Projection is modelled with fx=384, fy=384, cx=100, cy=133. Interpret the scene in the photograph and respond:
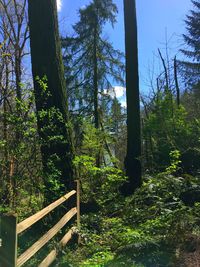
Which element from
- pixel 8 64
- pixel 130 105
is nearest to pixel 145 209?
pixel 130 105

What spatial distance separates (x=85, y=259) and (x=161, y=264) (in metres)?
1.40

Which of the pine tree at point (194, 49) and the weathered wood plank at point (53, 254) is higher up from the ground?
the pine tree at point (194, 49)

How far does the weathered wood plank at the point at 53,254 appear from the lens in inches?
192

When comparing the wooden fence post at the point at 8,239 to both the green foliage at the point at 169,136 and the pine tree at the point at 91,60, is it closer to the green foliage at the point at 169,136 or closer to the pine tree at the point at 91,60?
the green foliage at the point at 169,136

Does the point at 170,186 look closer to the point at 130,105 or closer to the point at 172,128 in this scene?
the point at 130,105

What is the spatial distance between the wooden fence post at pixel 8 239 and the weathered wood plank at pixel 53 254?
1.26 metres

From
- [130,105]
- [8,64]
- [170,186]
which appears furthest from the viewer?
[8,64]

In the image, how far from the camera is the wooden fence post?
3.44 meters

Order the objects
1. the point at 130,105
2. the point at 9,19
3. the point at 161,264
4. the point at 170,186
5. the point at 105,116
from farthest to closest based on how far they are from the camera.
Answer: the point at 105,116, the point at 9,19, the point at 130,105, the point at 170,186, the point at 161,264

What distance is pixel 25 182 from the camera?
225 inches

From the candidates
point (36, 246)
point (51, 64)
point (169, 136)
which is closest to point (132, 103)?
point (169, 136)

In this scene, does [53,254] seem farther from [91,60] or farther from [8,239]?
[91,60]

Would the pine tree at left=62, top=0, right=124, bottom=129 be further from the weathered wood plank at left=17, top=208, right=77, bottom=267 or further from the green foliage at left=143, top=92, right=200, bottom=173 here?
the weathered wood plank at left=17, top=208, right=77, bottom=267

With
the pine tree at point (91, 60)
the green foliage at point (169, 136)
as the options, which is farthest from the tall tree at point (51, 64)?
the pine tree at point (91, 60)
